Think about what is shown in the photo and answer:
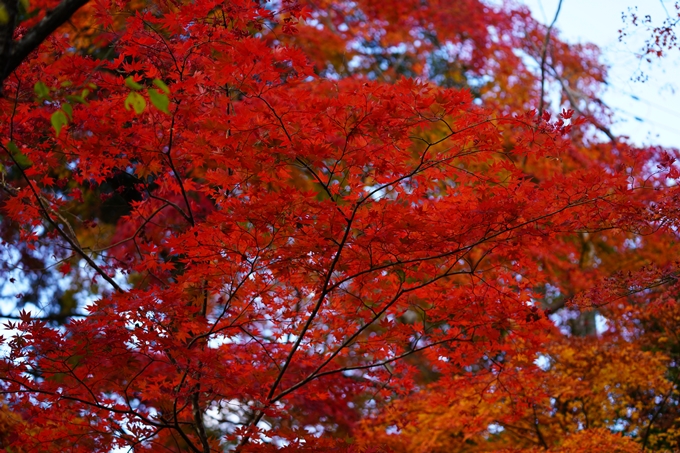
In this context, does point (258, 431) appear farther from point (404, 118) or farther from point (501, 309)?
point (404, 118)

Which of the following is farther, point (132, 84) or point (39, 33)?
point (39, 33)

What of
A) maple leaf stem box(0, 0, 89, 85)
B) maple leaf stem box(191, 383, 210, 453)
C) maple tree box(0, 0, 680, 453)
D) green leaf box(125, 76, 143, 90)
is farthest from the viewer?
maple leaf stem box(191, 383, 210, 453)

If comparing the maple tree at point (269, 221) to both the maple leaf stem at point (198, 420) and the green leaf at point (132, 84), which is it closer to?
the maple leaf stem at point (198, 420)

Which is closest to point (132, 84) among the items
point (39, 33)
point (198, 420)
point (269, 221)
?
point (39, 33)

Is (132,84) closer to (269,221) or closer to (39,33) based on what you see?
(39,33)

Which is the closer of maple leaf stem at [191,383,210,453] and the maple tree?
the maple tree

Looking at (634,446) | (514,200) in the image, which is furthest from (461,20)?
(514,200)

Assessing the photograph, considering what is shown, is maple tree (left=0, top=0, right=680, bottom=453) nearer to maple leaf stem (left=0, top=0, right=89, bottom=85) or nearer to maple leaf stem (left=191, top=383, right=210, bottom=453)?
maple leaf stem (left=191, top=383, right=210, bottom=453)

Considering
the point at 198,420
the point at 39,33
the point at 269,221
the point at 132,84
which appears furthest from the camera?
the point at 198,420

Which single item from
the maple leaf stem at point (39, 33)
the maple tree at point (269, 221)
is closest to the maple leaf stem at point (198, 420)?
the maple tree at point (269, 221)

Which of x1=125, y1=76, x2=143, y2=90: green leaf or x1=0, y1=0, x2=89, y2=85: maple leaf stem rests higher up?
x1=0, y1=0, x2=89, y2=85: maple leaf stem

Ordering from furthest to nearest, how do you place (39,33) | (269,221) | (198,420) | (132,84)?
(198,420), (269,221), (39,33), (132,84)

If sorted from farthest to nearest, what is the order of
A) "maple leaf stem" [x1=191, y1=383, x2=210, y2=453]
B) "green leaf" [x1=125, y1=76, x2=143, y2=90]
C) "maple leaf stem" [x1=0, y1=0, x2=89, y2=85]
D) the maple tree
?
"maple leaf stem" [x1=191, y1=383, x2=210, y2=453] < the maple tree < "maple leaf stem" [x1=0, y1=0, x2=89, y2=85] < "green leaf" [x1=125, y1=76, x2=143, y2=90]

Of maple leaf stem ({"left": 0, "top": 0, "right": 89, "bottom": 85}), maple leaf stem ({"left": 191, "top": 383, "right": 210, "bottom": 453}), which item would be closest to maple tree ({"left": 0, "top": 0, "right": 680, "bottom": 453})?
maple leaf stem ({"left": 191, "top": 383, "right": 210, "bottom": 453})
